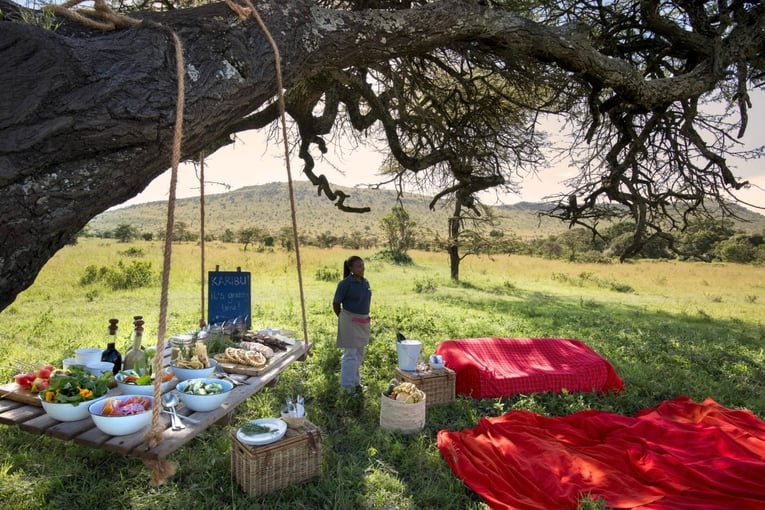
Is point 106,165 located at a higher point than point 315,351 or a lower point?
higher

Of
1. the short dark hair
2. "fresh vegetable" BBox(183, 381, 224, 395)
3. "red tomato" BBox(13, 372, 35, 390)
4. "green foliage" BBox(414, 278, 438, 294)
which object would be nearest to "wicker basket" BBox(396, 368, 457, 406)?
the short dark hair

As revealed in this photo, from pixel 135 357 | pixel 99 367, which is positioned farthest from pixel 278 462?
pixel 99 367

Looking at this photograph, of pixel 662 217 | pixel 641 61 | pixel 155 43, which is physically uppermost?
pixel 641 61

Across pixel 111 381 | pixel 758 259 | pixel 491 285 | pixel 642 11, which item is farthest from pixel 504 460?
pixel 758 259

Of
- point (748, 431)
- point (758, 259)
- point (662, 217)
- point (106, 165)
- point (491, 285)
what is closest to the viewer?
point (106, 165)

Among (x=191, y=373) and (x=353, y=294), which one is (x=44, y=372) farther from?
(x=353, y=294)

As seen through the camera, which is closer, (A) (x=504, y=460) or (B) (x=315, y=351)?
(A) (x=504, y=460)

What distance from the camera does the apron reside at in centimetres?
594

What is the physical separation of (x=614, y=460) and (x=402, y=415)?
199cm

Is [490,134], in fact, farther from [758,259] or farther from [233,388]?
[758,259]

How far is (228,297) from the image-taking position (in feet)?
19.9

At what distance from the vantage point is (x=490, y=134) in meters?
6.93

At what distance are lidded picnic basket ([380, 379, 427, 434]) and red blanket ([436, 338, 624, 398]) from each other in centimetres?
128

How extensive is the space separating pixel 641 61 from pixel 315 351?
6.55 metres
